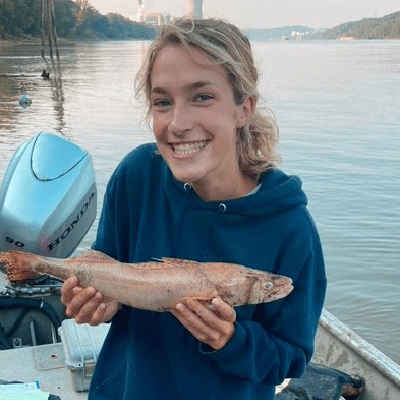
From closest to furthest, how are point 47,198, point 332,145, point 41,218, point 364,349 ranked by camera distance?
point 364,349 → point 41,218 → point 47,198 → point 332,145

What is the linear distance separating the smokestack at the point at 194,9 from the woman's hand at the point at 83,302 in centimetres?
122

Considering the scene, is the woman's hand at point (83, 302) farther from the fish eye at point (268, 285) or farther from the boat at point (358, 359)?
the boat at point (358, 359)

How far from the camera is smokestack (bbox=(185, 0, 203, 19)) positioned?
112 inches

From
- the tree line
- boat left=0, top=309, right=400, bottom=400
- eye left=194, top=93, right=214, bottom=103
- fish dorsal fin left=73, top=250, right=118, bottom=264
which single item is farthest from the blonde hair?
the tree line

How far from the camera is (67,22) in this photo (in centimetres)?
11325

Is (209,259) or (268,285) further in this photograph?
(209,259)

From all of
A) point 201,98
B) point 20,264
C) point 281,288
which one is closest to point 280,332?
point 281,288

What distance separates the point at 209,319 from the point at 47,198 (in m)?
3.54

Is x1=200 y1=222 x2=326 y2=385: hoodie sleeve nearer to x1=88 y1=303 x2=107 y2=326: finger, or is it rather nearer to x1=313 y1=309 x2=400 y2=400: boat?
x1=88 y1=303 x2=107 y2=326: finger

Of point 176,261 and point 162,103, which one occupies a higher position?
point 162,103

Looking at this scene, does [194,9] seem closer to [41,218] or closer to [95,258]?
[95,258]

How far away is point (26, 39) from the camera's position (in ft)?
307

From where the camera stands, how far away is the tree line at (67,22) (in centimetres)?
8825

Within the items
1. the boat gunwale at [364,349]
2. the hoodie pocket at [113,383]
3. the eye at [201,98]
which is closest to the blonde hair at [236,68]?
the eye at [201,98]
